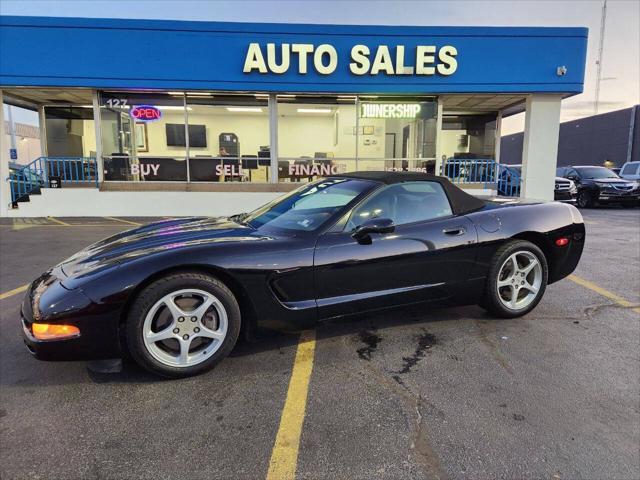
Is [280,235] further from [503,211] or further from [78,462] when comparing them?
[503,211]

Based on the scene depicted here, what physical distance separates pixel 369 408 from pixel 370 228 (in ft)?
4.05

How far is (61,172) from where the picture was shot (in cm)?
1310

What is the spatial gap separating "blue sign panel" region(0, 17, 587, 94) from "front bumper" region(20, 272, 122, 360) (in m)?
10.7

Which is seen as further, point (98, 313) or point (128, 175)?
point (128, 175)

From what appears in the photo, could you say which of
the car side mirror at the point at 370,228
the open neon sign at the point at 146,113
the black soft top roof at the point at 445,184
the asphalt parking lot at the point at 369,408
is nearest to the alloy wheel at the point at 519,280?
the asphalt parking lot at the point at 369,408

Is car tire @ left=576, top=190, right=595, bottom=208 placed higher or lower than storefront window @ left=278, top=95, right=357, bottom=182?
lower

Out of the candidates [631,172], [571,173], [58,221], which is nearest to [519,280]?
[58,221]

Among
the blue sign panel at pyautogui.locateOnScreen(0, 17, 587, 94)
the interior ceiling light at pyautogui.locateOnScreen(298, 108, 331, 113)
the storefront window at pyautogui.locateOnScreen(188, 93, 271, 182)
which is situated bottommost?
the storefront window at pyautogui.locateOnScreen(188, 93, 271, 182)

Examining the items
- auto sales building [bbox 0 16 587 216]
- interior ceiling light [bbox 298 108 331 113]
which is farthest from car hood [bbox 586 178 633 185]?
interior ceiling light [bbox 298 108 331 113]

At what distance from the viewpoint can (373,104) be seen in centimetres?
1318

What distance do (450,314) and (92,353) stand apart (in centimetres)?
302

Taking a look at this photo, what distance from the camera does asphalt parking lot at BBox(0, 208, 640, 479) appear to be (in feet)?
6.89

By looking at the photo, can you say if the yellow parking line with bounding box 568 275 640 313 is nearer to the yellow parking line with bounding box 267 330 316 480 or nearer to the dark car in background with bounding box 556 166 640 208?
the yellow parking line with bounding box 267 330 316 480

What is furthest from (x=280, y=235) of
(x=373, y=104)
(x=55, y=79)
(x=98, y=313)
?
(x=55, y=79)
